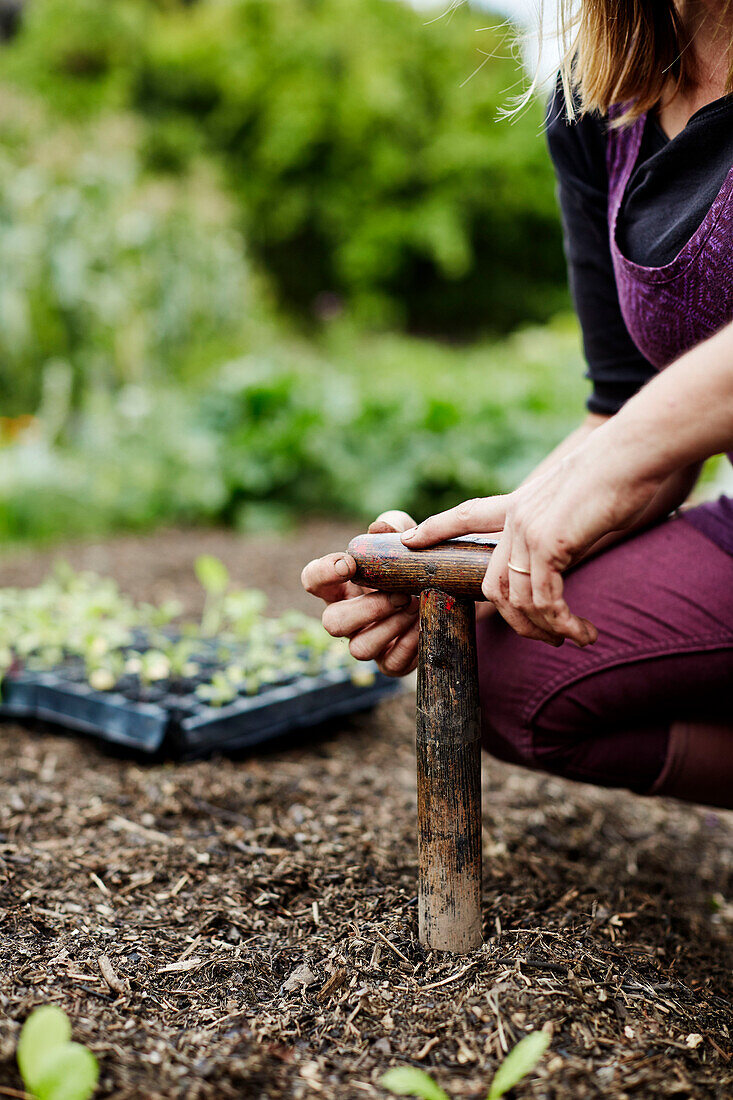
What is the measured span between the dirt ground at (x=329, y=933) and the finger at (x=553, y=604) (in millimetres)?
423

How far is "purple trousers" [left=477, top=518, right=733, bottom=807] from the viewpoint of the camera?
1399 millimetres

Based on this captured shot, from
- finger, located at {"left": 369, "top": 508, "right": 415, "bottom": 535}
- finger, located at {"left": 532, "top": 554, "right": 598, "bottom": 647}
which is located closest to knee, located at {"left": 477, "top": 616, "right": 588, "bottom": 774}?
finger, located at {"left": 369, "top": 508, "right": 415, "bottom": 535}

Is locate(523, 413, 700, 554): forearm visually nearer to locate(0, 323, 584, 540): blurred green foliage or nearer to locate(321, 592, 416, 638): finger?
locate(321, 592, 416, 638): finger

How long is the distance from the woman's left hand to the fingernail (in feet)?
0.63

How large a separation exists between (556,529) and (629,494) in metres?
0.08

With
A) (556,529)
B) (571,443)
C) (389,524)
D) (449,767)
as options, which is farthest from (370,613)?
(571,443)

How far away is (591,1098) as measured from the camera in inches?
35.3

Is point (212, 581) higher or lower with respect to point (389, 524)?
higher

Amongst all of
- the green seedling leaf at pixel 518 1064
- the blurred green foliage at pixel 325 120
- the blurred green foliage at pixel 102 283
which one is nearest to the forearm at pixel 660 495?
the green seedling leaf at pixel 518 1064

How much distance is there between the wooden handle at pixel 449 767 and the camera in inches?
44.5

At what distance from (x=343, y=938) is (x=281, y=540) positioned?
3.34 meters

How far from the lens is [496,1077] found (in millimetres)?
891

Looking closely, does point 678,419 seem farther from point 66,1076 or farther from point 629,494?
point 66,1076

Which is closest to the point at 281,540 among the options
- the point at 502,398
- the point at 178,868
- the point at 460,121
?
the point at 502,398
